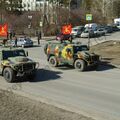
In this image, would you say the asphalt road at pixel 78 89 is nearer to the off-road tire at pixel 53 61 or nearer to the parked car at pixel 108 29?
the off-road tire at pixel 53 61

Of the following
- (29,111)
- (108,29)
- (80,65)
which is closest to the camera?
(29,111)

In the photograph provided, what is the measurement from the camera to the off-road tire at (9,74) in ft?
73.5

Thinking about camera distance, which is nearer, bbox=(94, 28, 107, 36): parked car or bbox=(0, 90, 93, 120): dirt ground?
bbox=(0, 90, 93, 120): dirt ground

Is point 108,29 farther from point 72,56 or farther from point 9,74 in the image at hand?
point 9,74

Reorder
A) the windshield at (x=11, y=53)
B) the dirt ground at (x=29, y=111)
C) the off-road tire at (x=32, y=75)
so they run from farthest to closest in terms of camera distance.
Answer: the windshield at (x=11, y=53)
the off-road tire at (x=32, y=75)
the dirt ground at (x=29, y=111)

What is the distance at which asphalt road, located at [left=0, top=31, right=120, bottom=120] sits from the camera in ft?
53.4

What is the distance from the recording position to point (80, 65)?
1057 inches

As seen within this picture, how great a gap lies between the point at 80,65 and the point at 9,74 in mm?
6146

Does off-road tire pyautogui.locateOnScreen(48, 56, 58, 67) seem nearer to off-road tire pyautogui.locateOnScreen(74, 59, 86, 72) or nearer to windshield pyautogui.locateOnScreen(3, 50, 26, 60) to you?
off-road tire pyautogui.locateOnScreen(74, 59, 86, 72)

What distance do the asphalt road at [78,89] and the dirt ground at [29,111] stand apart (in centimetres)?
81

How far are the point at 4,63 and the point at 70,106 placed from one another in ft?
25.3

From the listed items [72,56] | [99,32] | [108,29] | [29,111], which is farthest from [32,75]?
[108,29]

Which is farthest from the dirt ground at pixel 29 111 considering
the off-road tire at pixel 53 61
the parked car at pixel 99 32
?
the parked car at pixel 99 32

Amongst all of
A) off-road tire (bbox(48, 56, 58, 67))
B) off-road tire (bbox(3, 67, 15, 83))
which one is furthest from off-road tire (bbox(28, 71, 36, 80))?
off-road tire (bbox(48, 56, 58, 67))
